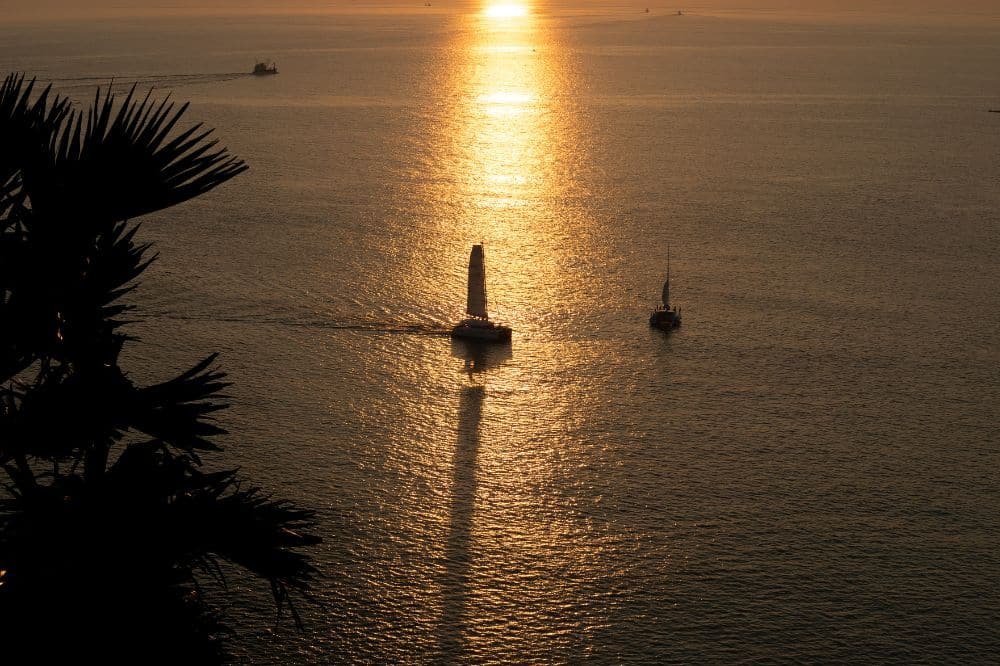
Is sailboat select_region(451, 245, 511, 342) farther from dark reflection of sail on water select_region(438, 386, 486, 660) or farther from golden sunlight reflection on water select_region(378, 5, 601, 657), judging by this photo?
dark reflection of sail on water select_region(438, 386, 486, 660)

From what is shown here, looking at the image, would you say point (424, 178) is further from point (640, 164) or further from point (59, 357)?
point (59, 357)

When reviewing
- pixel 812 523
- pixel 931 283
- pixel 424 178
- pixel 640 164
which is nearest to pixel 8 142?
pixel 812 523

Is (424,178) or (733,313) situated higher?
(424,178)

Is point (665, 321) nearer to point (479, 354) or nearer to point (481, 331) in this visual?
point (481, 331)

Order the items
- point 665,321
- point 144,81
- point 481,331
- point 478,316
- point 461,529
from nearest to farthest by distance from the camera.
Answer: point 461,529, point 481,331, point 478,316, point 665,321, point 144,81

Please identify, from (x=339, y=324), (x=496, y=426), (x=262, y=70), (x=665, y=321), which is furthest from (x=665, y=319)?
(x=262, y=70)

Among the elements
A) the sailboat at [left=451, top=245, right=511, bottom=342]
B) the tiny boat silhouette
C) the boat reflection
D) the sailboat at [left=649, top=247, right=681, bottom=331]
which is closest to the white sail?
the sailboat at [left=451, top=245, right=511, bottom=342]
